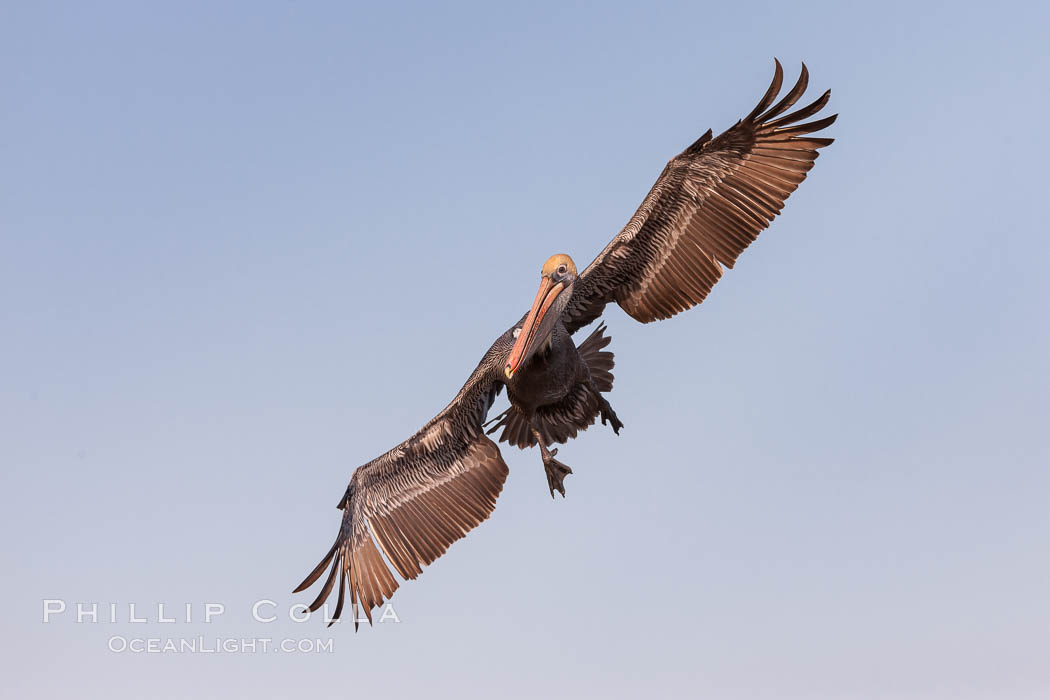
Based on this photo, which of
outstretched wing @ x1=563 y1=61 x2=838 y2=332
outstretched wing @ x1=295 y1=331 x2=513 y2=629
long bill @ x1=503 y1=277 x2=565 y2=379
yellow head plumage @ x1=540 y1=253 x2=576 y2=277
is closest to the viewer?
long bill @ x1=503 y1=277 x2=565 y2=379

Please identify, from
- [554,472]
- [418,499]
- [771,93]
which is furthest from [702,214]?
[418,499]

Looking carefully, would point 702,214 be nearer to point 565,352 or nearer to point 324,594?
point 565,352

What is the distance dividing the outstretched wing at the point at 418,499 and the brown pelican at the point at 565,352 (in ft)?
0.03

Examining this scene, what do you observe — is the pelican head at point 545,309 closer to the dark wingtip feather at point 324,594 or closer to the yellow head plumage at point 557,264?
the yellow head plumage at point 557,264

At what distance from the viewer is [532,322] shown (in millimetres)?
9789

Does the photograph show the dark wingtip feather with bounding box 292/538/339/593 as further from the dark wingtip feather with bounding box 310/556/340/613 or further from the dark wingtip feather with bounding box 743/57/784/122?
the dark wingtip feather with bounding box 743/57/784/122

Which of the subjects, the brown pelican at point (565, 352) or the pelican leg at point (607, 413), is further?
the pelican leg at point (607, 413)

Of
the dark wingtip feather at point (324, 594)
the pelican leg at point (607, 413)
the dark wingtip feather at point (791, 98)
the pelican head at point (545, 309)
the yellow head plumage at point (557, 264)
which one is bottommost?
the dark wingtip feather at point (324, 594)

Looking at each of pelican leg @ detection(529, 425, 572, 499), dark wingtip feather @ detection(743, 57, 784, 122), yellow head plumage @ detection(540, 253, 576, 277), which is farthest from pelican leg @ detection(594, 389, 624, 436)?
dark wingtip feather @ detection(743, 57, 784, 122)

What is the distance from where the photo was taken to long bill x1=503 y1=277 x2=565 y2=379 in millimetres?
9609

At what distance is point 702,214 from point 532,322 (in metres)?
2.21

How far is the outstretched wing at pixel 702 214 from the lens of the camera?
10469 millimetres

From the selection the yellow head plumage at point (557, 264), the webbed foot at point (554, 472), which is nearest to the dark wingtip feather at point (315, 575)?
the webbed foot at point (554, 472)

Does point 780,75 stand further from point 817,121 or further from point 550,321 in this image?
point 550,321
